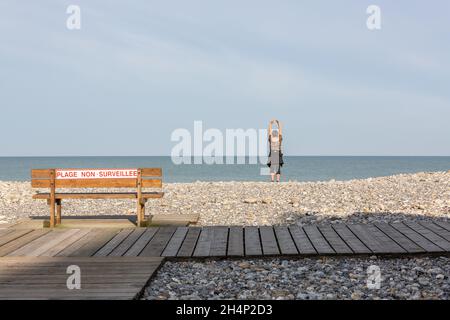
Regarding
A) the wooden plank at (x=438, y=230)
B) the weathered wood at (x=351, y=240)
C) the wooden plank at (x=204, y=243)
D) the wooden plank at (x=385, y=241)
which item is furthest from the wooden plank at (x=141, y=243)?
the wooden plank at (x=438, y=230)

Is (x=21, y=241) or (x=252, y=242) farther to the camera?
(x=21, y=241)

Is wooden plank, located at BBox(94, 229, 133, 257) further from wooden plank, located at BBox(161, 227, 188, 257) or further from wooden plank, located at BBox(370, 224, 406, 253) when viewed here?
wooden plank, located at BBox(370, 224, 406, 253)

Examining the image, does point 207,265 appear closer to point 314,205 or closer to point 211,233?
point 211,233

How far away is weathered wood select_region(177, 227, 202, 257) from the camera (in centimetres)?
782

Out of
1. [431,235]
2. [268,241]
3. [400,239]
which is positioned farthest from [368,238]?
[268,241]

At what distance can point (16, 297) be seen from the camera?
552 centimetres

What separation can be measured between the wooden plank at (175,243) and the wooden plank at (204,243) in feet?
1.00

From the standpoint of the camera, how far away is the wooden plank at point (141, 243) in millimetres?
7797

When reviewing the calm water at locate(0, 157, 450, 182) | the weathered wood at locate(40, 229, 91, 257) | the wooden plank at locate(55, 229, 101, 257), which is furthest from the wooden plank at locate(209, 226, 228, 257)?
the calm water at locate(0, 157, 450, 182)

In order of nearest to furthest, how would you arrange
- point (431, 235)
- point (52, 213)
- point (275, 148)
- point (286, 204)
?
point (431, 235) → point (52, 213) → point (286, 204) → point (275, 148)

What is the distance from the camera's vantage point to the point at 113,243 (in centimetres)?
862

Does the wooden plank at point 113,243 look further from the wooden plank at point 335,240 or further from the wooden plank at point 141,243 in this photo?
the wooden plank at point 335,240

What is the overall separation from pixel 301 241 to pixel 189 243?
186 centimetres

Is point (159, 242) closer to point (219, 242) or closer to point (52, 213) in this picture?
point (219, 242)
